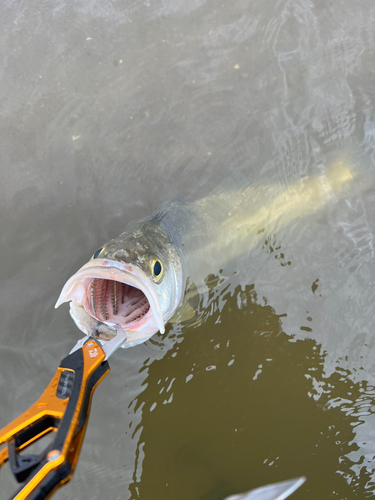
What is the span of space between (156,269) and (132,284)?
402 millimetres

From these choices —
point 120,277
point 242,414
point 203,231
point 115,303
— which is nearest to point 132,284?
point 120,277

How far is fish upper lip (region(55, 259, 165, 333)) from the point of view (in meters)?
2.09

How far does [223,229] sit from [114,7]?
95.8 inches

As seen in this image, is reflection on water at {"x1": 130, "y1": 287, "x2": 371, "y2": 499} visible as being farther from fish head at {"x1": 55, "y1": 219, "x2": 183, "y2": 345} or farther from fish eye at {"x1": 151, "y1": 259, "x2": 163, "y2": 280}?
fish eye at {"x1": 151, "y1": 259, "x2": 163, "y2": 280}

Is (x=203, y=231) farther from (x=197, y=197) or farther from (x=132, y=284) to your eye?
(x=132, y=284)

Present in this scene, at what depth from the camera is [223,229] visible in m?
3.28

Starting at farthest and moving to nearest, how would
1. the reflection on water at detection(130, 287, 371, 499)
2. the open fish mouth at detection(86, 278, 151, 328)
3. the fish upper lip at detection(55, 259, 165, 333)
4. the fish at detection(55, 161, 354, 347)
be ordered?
the reflection on water at detection(130, 287, 371, 499) < the fish at detection(55, 161, 354, 347) < the open fish mouth at detection(86, 278, 151, 328) < the fish upper lip at detection(55, 259, 165, 333)

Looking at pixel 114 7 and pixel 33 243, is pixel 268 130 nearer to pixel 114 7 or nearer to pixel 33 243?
pixel 114 7

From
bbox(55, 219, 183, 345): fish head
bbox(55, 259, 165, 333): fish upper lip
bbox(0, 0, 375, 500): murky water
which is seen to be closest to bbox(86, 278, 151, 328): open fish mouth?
bbox(55, 219, 183, 345): fish head

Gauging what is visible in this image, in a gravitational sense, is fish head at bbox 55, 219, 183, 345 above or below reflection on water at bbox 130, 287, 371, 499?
above

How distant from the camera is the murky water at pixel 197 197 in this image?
282 cm

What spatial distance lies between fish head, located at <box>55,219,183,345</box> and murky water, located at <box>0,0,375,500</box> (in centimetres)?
54

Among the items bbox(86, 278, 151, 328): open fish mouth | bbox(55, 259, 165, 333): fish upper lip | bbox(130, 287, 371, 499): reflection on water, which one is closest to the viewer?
bbox(55, 259, 165, 333): fish upper lip

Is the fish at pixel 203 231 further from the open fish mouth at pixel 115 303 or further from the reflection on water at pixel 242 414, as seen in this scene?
the reflection on water at pixel 242 414
